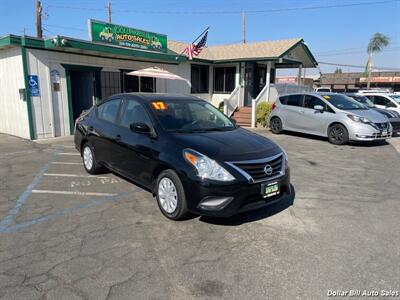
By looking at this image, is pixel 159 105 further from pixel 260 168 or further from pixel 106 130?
pixel 260 168

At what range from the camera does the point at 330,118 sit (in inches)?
405

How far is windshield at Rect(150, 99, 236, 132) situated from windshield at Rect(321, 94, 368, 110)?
6.56 meters

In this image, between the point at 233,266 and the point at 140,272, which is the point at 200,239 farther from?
the point at 140,272

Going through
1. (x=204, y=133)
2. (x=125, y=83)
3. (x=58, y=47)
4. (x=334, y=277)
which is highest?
(x=58, y=47)

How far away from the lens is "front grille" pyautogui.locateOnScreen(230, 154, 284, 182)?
3.74 meters

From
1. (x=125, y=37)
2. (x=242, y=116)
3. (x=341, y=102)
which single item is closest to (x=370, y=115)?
(x=341, y=102)

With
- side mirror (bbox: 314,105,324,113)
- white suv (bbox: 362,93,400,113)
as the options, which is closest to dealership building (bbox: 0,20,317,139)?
white suv (bbox: 362,93,400,113)

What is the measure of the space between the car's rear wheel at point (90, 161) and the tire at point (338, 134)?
24.2 feet

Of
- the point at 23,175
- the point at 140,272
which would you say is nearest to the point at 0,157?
the point at 23,175

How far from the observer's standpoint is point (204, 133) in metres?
4.46

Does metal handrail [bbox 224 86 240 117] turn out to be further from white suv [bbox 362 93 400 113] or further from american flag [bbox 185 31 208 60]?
white suv [bbox 362 93 400 113]

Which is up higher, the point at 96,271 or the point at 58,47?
the point at 58,47

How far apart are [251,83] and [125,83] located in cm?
833

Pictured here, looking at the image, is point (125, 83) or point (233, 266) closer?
point (233, 266)
